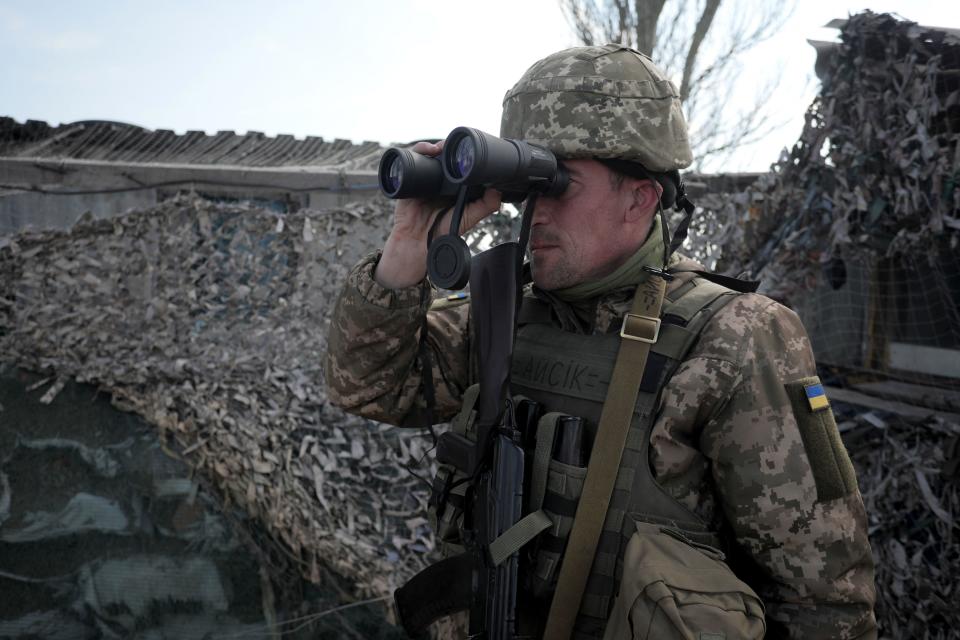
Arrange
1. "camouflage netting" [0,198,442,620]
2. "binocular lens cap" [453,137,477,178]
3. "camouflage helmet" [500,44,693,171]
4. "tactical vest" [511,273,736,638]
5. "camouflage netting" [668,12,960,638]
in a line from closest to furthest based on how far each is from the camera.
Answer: "binocular lens cap" [453,137,477,178]
"tactical vest" [511,273,736,638]
"camouflage helmet" [500,44,693,171]
"camouflage netting" [668,12,960,638]
"camouflage netting" [0,198,442,620]

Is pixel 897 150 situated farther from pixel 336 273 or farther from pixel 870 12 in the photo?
pixel 336 273

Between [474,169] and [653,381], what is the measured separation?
595 millimetres

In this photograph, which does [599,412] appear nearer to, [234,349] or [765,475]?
[765,475]

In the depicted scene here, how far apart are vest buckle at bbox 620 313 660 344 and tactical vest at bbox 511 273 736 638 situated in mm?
28

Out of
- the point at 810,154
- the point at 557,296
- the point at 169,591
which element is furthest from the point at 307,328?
the point at 810,154

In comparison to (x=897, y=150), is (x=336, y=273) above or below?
below

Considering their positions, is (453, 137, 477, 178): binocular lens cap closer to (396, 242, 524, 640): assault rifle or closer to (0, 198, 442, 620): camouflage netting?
(396, 242, 524, 640): assault rifle

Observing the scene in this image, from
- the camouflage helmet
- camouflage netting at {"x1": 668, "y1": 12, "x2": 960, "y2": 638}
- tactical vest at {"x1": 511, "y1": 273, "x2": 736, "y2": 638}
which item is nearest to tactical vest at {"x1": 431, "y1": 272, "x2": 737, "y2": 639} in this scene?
tactical vest at {"x1": 511, "y1": 273, "x2": 736, "y2": 638}

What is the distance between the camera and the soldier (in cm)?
149

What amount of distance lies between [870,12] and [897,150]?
76cm

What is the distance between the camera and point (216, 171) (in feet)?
26.8

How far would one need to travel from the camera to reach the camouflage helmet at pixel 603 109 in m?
1.71

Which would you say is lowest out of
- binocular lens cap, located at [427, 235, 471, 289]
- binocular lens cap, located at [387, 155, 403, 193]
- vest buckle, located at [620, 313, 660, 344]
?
vest buckle, located at [620, 313, 660, 344]

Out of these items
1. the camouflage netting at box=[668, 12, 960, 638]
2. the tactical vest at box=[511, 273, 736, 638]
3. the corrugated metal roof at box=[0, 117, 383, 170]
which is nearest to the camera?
the tactical vest at box=[511, 273, 736, 638]
